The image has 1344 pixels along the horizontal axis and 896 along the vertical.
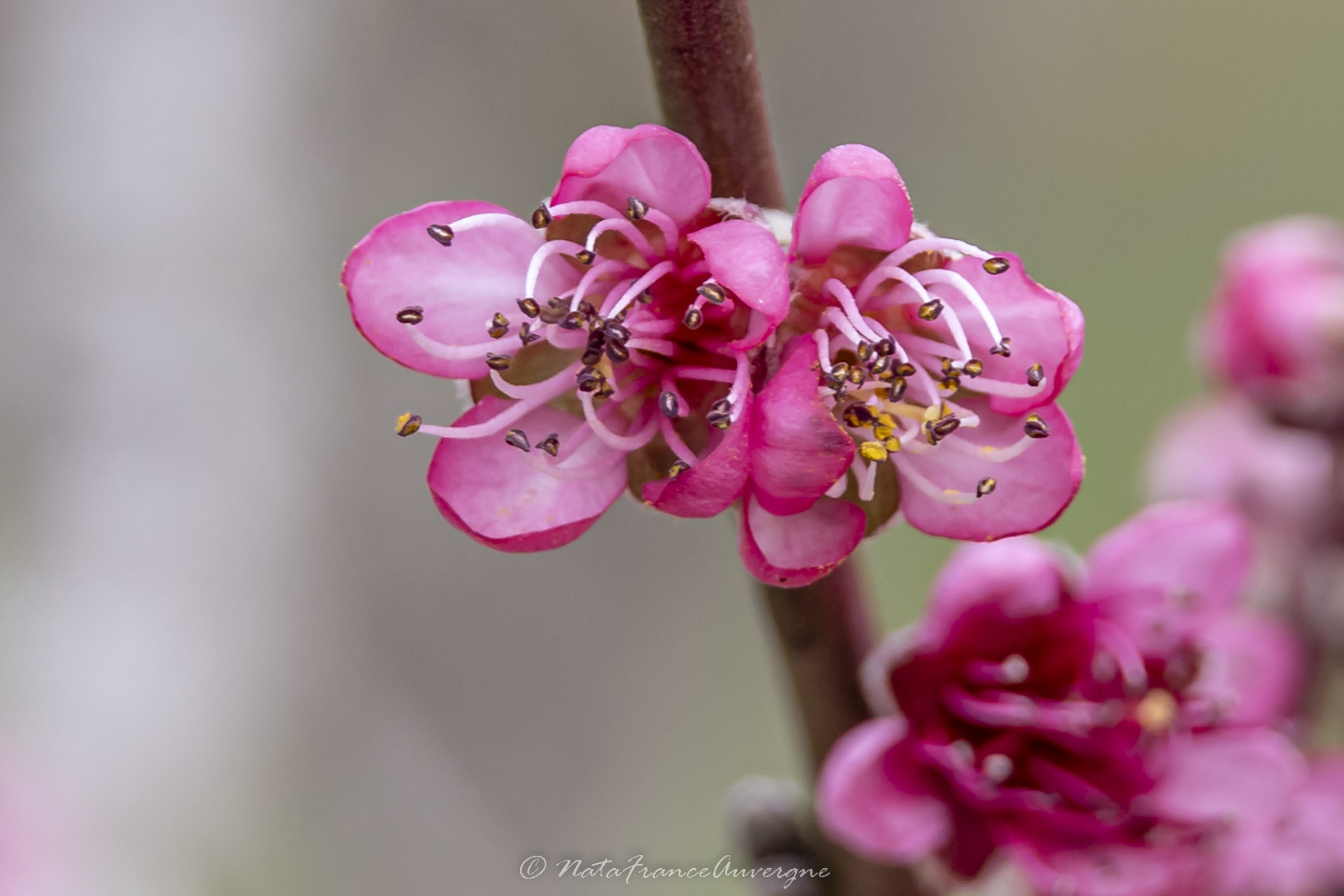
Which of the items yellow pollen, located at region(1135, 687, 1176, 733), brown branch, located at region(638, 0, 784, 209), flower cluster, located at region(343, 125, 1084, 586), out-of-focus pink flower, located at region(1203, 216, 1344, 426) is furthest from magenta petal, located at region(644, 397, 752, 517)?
out-of-focus pink flower, located at region(1203, 216, 1344, 426)

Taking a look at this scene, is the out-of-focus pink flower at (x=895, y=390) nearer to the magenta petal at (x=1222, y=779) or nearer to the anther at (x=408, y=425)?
the anther at (x=408, y=425)

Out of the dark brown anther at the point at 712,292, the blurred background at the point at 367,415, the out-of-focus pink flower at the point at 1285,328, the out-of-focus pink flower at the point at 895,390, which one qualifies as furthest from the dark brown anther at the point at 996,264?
the blurred background at the point at 367,415

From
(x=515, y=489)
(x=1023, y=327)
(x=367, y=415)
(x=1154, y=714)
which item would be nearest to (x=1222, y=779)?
(x=1154, y=714)

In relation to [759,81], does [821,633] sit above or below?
below

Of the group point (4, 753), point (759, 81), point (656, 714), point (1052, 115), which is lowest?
point (656, 714)

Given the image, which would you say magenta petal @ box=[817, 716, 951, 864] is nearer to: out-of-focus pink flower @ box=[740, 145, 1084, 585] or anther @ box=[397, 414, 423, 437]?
out-of-focus pink flower @ box=[740, 145, 1084, 585]

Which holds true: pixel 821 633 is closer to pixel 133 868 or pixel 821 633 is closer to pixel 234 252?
pixel 133 868

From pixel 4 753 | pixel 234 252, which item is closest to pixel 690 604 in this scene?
pixel 234 252
